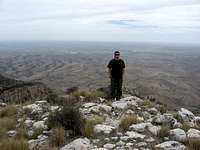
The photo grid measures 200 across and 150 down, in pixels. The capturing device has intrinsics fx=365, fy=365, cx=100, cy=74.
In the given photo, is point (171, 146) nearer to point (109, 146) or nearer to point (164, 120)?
point (109, 146)

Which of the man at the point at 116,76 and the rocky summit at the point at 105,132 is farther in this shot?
the man at the point at 116,76

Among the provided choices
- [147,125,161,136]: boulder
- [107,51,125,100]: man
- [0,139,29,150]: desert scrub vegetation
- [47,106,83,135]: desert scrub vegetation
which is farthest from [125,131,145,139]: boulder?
[107,51,125,100]: man

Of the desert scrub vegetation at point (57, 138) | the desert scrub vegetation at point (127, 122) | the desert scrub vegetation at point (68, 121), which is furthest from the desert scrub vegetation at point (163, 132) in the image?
the desert scrub vegetation at point (57, 138)

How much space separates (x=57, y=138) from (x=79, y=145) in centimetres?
72

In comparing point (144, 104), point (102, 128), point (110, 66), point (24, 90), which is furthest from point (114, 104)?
point (24, 90)

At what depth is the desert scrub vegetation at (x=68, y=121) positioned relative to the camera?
9.10 metres

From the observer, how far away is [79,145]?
7.86 m

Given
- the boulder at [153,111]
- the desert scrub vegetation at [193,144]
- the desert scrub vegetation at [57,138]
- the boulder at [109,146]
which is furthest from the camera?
the boulder at [153,111]

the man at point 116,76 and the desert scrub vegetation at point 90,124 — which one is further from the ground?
the man at point 116,76

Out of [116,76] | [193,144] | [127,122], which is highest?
[116,76]

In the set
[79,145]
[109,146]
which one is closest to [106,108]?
[109,146]

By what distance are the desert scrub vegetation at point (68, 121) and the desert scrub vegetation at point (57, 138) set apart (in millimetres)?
458

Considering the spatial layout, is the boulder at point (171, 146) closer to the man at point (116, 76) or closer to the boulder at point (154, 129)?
the boulder at point (154, 129)

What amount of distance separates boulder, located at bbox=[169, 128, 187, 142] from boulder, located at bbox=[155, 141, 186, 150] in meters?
0.32
